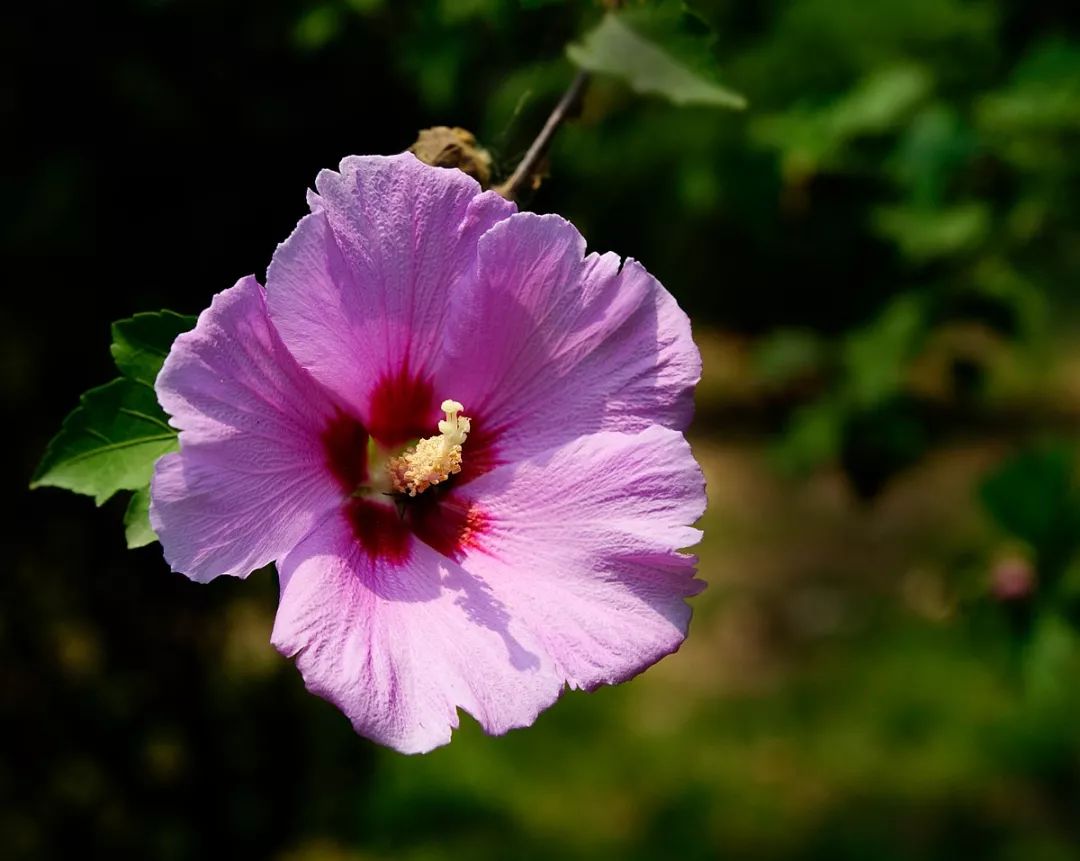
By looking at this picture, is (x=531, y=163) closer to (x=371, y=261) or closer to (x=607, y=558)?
(x=371, y=261)

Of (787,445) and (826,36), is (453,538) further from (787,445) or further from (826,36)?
(826,36)

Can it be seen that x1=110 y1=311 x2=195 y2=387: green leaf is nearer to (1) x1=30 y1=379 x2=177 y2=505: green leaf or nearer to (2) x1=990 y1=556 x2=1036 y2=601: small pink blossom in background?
(1) x1=30 y1=379 x2=177 y2=505: green leaf

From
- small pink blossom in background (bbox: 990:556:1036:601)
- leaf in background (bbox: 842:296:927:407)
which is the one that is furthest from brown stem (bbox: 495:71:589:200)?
small pink blossom in background (bbox: 990:556:1036:601)

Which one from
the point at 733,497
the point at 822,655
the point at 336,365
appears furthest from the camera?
the point at 733,497

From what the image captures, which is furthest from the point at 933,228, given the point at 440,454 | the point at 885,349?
the point at 440,454

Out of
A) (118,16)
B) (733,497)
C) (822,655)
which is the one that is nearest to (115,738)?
(118,16)

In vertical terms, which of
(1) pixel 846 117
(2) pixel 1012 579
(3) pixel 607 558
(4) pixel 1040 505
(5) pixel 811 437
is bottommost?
(2) pixel 1012 579
